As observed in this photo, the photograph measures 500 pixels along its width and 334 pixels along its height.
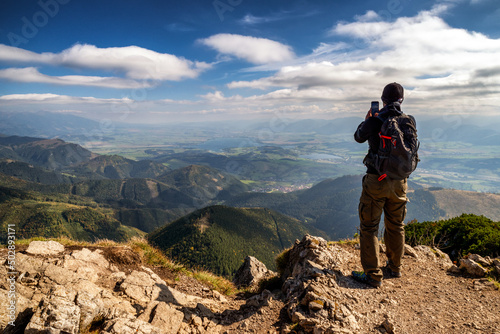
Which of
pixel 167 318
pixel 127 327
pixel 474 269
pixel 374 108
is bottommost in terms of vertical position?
pixel 474 269

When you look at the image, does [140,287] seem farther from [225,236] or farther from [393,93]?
[225,236]

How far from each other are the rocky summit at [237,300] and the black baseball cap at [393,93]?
16.4 feet

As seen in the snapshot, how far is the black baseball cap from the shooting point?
6172 mm

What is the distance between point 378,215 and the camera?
20.6 feet

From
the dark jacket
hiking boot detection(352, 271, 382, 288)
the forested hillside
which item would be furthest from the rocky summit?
the forested hillside

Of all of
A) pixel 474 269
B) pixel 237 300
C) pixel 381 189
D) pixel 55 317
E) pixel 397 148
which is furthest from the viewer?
pixel 237 300

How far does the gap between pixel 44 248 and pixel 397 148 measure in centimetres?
1030

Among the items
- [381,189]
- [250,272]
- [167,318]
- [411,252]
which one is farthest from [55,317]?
[250,272]

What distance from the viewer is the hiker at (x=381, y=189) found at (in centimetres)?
586

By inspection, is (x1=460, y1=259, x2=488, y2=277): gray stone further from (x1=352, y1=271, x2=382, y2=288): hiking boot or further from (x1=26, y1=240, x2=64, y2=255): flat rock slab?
(x1=26, y1=240, x2=64, y2=255): flat rock slab

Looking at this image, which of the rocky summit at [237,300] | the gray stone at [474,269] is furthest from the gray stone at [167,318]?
the gray stone at [474,269]

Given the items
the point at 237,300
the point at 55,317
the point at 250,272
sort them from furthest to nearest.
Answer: the point at 250,272 < the point at 237,300 < the point at 55,317

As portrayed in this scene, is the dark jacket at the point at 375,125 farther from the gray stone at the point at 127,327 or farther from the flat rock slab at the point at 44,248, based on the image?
the flat rock slab at the point at 44,248

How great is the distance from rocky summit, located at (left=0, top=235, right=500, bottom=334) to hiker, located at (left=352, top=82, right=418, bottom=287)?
859 mm
